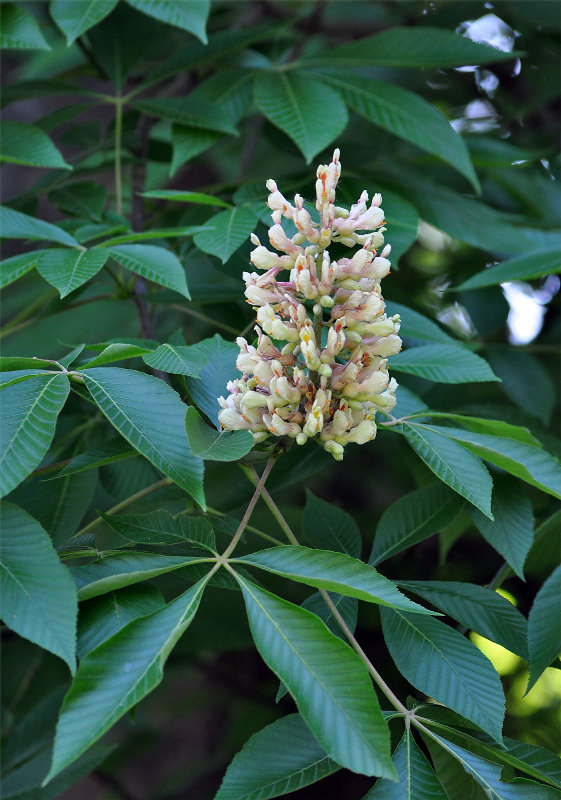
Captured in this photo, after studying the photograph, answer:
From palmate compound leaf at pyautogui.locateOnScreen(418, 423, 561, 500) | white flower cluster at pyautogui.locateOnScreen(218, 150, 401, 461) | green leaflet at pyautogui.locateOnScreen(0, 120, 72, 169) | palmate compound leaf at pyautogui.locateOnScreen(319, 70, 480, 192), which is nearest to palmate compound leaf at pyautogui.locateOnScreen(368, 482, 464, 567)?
palmate compound leaf at pyautogui.locateOnScreen(418, 423, 561, 500)

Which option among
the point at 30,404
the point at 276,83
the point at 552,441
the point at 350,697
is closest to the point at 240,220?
the point at 276,83

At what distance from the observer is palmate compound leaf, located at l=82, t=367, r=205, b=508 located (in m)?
0.92

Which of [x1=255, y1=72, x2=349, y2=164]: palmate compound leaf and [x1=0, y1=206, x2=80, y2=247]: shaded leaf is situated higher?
[x1=255, y1=72, x2=349, y2=164]: palmate compound leaf

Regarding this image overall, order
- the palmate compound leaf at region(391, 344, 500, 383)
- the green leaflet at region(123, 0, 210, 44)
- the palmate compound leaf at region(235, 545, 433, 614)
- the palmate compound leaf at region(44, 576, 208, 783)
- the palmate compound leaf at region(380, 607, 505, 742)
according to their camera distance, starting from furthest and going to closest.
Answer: the green leaflet at region(123, 0, 210, 44), the palmate compound leaf at region(391, 344, 500, 383), the palmate compound leaf at region(380, 607, 505, 742), the palmate compound leaf at region(235, 545, 433, 614), the palmate compound leaf at region(44, 576, 208, 783)

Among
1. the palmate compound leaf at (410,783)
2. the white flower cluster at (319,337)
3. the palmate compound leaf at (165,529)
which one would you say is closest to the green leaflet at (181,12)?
the white flower cluster at (319,337)

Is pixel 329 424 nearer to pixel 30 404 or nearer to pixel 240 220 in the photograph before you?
pixel 30 404

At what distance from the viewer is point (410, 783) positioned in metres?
0.92

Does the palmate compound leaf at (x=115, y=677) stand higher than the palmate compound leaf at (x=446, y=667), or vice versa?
the palmate compound leaf at (x=115, y=677)

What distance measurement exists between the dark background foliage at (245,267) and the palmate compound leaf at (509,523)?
0.17m

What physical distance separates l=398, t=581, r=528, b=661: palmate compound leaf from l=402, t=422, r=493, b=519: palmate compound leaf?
0.73 ft

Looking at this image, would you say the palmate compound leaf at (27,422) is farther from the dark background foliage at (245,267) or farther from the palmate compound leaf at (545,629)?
the palmate compound leaf at (545,629)

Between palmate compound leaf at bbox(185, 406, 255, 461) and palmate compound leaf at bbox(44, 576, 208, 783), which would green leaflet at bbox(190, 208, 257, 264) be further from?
palmate compound leaf at bbox(44, 576, 208, 783)

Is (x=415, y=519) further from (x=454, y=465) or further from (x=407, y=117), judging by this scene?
(x=407, y=117)

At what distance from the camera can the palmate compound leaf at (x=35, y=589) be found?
0.83 meters
